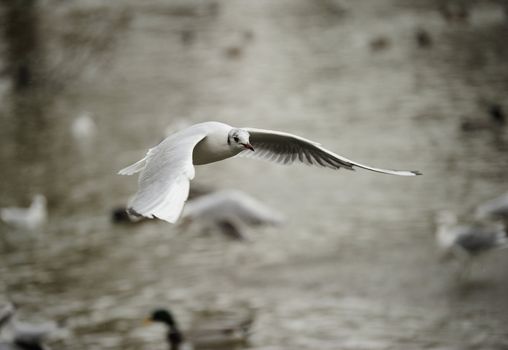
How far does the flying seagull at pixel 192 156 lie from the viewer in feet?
12.8

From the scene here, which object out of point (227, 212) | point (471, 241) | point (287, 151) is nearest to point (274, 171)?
point (227, 212)

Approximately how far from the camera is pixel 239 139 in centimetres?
467

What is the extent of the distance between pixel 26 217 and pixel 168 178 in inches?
402

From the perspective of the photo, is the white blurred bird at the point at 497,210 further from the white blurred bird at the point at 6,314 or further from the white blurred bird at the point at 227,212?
the white blurred bird at the point at 6,314

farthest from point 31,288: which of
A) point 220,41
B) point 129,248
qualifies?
point 220,41

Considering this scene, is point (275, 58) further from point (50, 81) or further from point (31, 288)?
point (31, 288)

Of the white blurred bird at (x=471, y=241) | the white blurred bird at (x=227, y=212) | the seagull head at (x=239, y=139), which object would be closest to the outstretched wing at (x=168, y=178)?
the seagull head at (x=239, y=139)

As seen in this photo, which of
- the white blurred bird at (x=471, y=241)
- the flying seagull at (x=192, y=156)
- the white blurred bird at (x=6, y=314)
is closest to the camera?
the flying seagull at (x=192, y=156)

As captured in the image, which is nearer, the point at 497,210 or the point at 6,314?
the point at 6,314

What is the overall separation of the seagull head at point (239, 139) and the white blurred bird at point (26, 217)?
9775 mm

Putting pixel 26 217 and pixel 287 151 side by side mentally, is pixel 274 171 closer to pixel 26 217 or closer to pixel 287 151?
pixel 26 217

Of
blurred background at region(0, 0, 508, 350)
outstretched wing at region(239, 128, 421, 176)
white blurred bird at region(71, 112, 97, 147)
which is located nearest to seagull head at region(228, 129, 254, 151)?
outstretched wing at region(239, 128, 421, 176)

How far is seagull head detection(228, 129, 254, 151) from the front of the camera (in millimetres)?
4664

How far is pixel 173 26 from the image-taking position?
34219 mm
